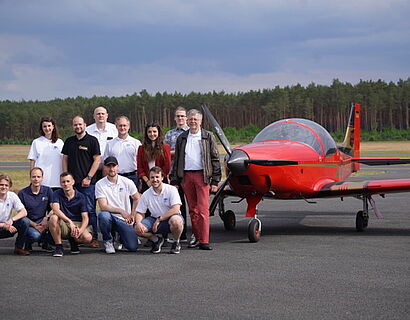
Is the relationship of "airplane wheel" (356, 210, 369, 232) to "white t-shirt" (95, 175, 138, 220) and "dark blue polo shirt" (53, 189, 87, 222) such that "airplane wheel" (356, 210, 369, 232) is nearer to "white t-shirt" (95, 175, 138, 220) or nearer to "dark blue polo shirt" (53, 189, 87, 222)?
"white t-shirt" (95, 175, 138, 220)

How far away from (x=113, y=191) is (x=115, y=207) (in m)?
0.23

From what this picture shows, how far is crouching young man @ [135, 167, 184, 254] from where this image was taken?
7.92 m

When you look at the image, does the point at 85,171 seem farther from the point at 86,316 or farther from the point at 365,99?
the point at 365,99

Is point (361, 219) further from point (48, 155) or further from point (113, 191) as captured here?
point (48, 155)

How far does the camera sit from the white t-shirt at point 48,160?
27.9 ft

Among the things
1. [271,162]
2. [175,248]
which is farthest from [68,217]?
[271,162]

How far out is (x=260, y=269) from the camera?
21.9 feet

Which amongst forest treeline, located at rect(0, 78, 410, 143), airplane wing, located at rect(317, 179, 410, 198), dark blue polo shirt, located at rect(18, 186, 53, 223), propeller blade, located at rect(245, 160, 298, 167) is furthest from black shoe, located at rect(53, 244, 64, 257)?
forest treeline, located at rect(0, 78, 410, 143)

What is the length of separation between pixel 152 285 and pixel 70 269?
141 cm

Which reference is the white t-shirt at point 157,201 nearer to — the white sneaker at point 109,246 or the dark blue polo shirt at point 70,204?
the white sneaker at point 109,246

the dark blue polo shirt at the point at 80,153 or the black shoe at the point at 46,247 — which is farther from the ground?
the dark blue polo shirt at the point at 80,153

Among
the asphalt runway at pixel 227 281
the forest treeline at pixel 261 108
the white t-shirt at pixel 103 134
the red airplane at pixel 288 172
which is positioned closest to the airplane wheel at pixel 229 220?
the red airplane at pixel 288 172

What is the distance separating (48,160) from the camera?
853 centimetres

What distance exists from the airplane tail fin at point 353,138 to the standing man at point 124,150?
17.7 ft
